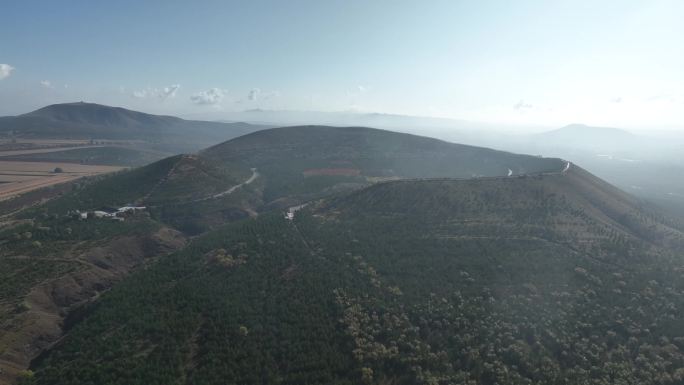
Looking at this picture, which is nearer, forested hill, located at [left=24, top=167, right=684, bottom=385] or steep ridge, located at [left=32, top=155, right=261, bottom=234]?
forested hill, located at [left=24, top=167, right=684, bottom=385]

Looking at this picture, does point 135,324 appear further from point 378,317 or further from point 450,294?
point 450,294

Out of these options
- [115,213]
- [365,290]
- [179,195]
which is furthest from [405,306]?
[179,195]

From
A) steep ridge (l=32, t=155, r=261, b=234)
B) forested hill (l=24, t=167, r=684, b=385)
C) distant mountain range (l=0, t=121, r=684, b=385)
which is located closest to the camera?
forested hill (l=24, t=167, r=684, b=385)

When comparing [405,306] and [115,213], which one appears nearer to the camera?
[405,306]

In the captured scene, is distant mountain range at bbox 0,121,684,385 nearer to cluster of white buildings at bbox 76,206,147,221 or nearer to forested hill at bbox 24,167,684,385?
forested hill at bbox 24,167,684,385

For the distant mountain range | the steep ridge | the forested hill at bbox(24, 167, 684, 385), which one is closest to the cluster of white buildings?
the distant mountain range

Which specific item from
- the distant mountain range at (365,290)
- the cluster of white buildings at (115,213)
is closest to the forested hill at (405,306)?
the distant mountain range at (365,290)

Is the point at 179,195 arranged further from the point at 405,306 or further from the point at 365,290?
the point at 405,306

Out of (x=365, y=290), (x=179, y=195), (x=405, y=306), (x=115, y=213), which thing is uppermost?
(x=179, y=195)

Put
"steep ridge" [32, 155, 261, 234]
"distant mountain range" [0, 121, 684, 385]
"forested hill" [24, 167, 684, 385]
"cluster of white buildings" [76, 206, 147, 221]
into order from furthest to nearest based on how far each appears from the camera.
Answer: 1. "steep ridge" [32, 155, 261, 234]
2. "cluster of white buildings" [76, 206, 147, 221]
3. "distant mountain range" [0, 121, 684, 385]
4. "forested hill" [24, 167, 684, 385]
